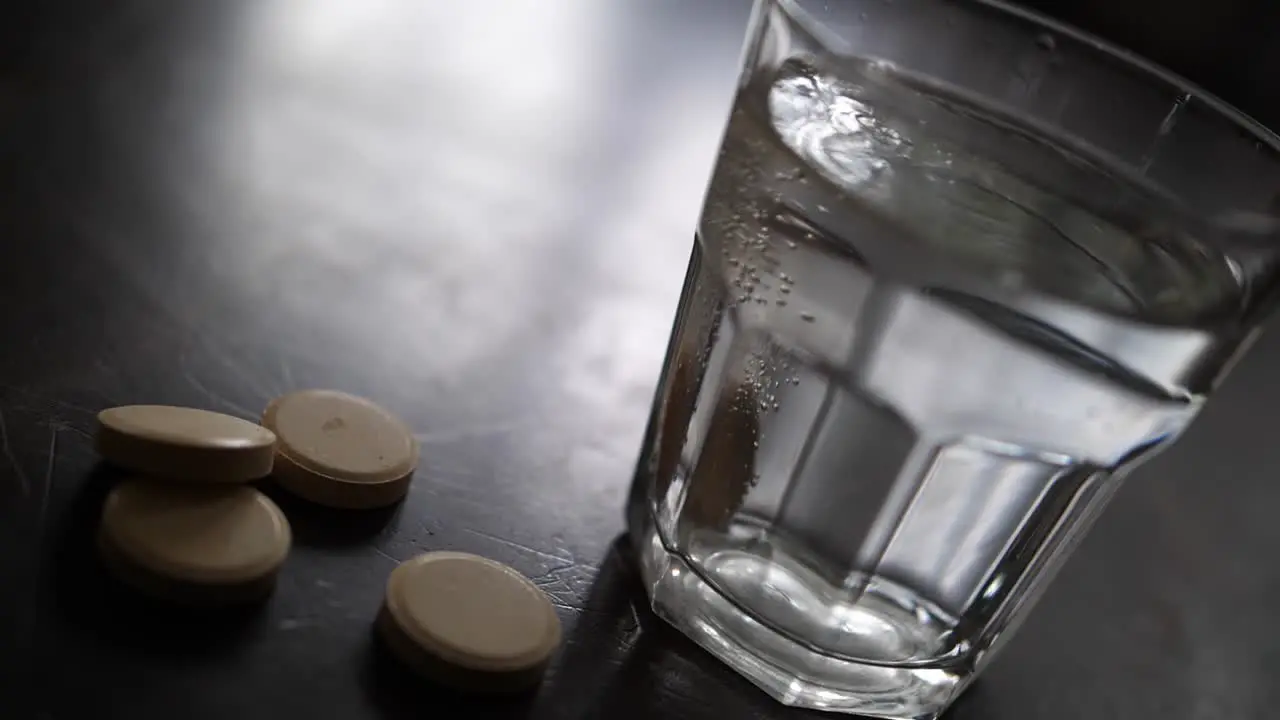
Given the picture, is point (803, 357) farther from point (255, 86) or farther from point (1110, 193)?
point (255, 86)

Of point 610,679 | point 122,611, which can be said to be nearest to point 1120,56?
point 610,679

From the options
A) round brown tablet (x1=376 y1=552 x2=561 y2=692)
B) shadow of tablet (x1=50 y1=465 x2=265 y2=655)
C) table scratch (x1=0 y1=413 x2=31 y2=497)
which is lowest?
table scratch (x1=0 y1=413 x2=31 y2=497)

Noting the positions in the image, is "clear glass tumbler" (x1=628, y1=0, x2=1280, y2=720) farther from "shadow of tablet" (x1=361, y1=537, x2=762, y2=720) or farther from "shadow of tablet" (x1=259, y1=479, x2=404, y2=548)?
"shadow of tablet" (x1=259, y1=479, x2=404, y2=548)

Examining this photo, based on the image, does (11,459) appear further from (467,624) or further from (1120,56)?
(1120,56)

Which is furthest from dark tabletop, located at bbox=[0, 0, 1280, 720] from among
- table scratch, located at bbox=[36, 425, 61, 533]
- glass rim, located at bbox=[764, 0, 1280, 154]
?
glass rim, located at bbox=[764, 0, 1280, 154]

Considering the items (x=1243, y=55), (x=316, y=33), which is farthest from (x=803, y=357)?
(x=1243, y=55)

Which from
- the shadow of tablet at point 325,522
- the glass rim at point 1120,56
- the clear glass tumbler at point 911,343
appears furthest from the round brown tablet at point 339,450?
the glass rim at point 1120,56

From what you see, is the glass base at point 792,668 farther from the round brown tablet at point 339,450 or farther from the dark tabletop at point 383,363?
the round brown tablet at point 339,450
